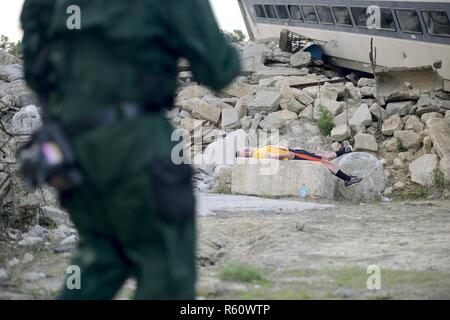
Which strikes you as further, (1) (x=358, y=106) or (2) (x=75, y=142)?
(1) (x=358, y=106)

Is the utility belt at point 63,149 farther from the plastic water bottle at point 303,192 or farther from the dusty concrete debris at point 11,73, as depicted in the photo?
the dusty concrete debris at point 11,73

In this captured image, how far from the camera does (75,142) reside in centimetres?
388

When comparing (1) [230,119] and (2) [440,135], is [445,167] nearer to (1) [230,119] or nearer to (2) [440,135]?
(2) [440,135]

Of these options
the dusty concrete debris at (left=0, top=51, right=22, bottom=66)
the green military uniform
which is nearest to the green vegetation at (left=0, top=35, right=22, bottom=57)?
the dusty concrete debris at (left=0, top=51, right=22, bottom=66)

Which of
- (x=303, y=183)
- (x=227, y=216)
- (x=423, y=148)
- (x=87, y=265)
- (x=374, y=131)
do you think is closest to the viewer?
(x=87, y=265)

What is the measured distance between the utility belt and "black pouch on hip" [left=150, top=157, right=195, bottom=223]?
0.25 metres

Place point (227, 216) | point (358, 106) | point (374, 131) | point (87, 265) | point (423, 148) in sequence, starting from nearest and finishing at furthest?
1. point (87, 265)
2. point (227, 216)
3. point (423, 148)
4. point (374, 131)
5. point (358, 106)

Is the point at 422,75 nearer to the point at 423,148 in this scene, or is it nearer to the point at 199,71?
the point at 423,148

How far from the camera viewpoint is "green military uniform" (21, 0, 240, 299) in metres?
3.80

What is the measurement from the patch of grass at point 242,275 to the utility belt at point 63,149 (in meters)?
3.37

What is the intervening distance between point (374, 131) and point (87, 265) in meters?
17.0

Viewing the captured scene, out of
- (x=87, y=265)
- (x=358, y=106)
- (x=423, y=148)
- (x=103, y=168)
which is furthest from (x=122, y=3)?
(x=358, y=106)
